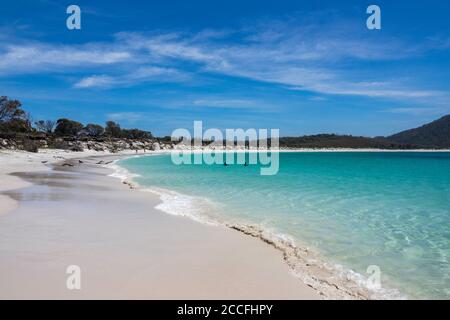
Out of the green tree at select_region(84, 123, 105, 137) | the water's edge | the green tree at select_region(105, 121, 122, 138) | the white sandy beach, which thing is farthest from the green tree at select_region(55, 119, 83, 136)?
the water's edge

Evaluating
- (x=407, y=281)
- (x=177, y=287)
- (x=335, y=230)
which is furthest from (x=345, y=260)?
(x=177, y=287)

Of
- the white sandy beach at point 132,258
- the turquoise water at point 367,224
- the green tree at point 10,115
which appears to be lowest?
the turquoise water at point 367,224

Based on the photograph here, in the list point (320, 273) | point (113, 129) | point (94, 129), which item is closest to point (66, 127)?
point (94, 129)

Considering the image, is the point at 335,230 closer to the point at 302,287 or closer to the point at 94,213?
the point at 302,287

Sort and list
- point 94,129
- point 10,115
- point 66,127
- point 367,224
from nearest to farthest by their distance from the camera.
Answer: point 367,224
point 10,115
point 66,127
point 94,129

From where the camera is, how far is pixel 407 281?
6020 mm

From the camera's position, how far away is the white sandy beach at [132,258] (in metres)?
5.05

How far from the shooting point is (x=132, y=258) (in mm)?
6438

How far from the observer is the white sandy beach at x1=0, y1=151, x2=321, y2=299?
5.05m

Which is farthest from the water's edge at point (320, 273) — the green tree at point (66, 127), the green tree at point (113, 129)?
the green tree at point (113, 129)

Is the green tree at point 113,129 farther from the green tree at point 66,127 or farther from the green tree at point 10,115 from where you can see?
the green tree at point 10,115

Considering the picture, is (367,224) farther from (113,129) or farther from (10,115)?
(113,129)

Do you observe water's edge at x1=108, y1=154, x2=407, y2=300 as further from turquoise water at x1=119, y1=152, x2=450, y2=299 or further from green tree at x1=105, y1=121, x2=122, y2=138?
green tree at x1=105, y1=121, x2=122, y2=138

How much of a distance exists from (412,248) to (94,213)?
8.53 metres
